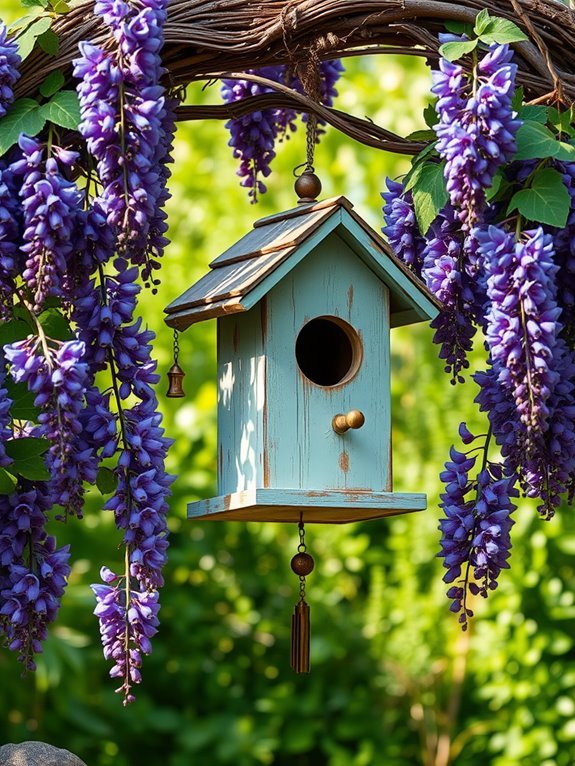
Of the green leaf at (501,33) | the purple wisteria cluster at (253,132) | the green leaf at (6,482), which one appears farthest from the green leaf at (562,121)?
the green leaf at (6,482)

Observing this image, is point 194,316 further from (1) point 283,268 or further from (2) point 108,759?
(2) point 108,759

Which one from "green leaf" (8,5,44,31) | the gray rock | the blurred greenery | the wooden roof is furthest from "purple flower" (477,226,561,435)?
the blurred greenery

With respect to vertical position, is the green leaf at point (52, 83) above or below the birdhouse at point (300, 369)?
above

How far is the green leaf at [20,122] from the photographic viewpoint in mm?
1676

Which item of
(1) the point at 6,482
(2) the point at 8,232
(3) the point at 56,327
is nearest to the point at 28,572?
(1) the point at 6,482

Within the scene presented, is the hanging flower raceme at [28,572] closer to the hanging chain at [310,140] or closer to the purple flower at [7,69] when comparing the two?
the purple flower at [7,69]

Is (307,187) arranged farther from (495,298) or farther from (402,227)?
(495,298)

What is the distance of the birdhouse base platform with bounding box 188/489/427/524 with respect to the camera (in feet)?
5.90

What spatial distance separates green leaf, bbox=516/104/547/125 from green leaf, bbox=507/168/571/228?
0.08 meters

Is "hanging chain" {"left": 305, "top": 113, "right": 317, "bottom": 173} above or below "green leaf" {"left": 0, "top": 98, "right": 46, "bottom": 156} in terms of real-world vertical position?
above

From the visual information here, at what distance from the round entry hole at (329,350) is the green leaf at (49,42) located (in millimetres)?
549

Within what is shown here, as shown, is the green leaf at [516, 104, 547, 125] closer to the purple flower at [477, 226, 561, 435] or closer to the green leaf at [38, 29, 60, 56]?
the purple flower at [477, 226, 561, 435]

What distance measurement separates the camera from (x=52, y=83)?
68.7 inches

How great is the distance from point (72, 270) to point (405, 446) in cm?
288
